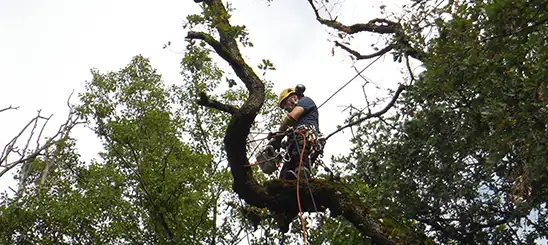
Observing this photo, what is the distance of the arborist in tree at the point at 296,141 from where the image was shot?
606 centimetres

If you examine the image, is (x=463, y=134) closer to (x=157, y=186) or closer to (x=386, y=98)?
(x=386, y=98)

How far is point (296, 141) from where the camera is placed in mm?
5953

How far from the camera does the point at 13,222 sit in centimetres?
1090

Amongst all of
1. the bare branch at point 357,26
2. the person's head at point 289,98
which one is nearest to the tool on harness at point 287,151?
the person's head at point 289,98

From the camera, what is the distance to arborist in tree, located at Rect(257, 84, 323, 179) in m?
6.06

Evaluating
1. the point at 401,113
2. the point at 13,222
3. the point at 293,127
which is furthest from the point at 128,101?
the point at 401,113

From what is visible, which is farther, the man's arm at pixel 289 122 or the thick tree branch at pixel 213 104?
the man's arm at pixel 289 122

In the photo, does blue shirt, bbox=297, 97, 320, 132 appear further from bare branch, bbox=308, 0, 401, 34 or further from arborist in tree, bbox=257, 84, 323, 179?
bare branch, bbox=308, 0, 401, 34

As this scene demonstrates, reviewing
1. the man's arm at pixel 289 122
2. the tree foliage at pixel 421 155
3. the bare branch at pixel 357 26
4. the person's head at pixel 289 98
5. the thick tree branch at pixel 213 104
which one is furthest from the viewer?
the bare branch at pixel 357 26

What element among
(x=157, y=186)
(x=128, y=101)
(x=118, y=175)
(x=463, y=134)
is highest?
(x=128, y=101)

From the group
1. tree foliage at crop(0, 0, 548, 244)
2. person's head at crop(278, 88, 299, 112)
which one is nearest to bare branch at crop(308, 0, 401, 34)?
tree foliage at crop(0, 0, 548, 244)

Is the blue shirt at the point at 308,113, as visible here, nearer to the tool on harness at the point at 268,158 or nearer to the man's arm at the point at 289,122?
the man's arm at the point at 289,122

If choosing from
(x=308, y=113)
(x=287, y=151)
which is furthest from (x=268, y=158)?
(x=308, y=113)

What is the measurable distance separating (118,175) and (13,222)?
2131 mm
